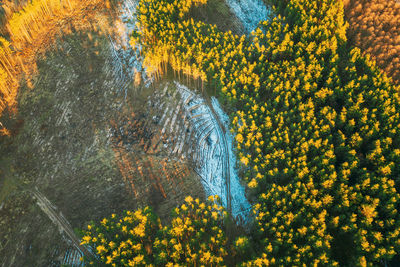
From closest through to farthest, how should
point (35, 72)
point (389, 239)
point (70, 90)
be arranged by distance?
1. point (389, 239)
2. point (70, 90)
3. point (35, 72)

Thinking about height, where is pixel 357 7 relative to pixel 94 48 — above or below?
above

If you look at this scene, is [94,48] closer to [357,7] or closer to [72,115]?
[72,115]

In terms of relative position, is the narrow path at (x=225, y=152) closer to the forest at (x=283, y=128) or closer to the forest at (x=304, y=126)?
the forest at (x=283, y=128)

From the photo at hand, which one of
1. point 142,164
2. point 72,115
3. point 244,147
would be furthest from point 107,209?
point 244,147

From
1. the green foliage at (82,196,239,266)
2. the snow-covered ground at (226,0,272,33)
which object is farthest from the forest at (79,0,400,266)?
the snow-covered ground at (226,0,272,33)

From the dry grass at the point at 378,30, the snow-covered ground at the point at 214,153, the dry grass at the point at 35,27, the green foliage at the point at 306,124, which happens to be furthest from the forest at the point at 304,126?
the dry grass at the point at 35,27

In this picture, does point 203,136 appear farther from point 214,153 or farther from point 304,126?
point 304,126

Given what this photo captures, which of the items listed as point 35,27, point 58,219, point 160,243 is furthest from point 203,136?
point 35,27

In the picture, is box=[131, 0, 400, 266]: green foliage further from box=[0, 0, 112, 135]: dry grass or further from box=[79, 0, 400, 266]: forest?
box=[0, 0, 112, 135]: dry grass
